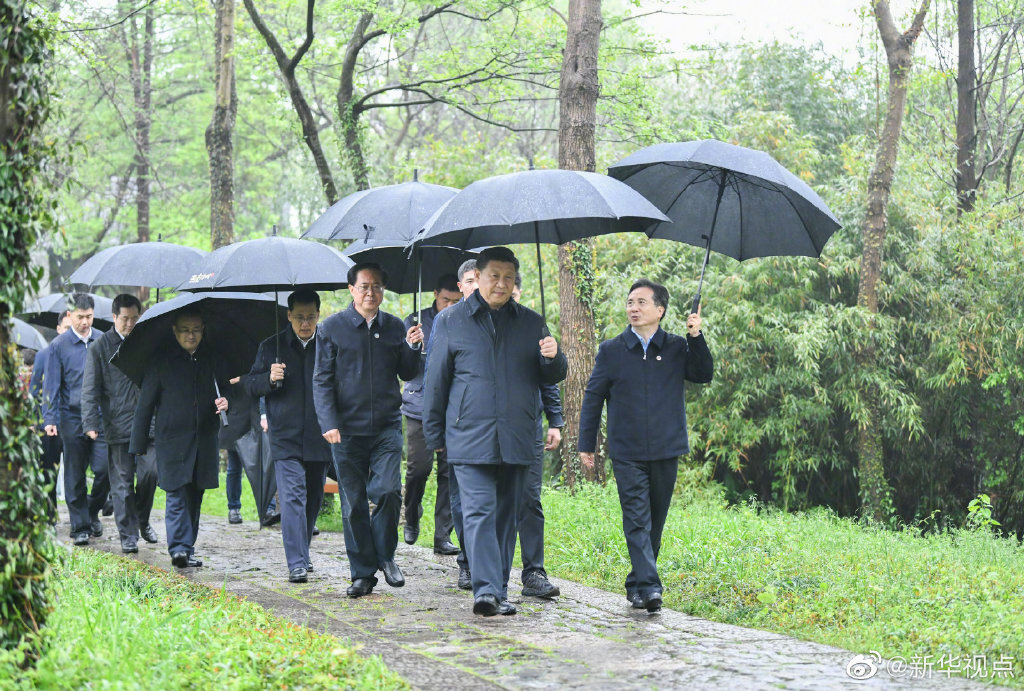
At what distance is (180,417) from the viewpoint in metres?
8.91

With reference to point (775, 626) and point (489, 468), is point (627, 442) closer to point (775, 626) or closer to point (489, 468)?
point (489, 468)

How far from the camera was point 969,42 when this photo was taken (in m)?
19.8

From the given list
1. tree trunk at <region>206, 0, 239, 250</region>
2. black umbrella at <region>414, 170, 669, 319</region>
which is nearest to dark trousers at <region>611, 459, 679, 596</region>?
black umbrella at <region>414, 170, 669, 319</region>

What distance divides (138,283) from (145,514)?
86.0 inches

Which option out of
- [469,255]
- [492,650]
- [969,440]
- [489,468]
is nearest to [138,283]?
[469,255]

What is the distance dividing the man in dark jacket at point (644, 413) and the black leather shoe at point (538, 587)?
55 cm

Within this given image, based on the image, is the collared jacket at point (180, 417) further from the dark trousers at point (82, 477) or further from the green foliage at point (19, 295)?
the green foliage at point (19, 295)

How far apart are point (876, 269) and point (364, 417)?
1011cm

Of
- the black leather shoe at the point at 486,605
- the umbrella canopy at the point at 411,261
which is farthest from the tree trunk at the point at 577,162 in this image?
the black leather shoe at the point at 486,605

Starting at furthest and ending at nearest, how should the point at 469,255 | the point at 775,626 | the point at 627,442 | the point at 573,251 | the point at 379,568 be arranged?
the point at 573,251 → the point at 469,255 → the point at 379,568 → the point at 627,442 → the point at 775,626

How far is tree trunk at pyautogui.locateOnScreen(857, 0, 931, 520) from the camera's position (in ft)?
49.9

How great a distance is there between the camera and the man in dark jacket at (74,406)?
1087 cm

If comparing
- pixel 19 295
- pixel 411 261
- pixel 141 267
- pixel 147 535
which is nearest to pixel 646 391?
pixel 411 261

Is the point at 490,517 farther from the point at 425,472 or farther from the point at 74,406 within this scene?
the point at 74,406
